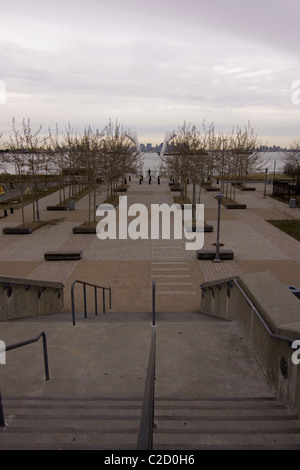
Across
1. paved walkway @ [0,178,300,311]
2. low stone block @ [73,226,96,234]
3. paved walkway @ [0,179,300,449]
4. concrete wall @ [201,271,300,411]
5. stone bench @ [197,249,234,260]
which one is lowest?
paved walkway @ [0,178,300,311]

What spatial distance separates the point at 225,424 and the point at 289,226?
1920 centimetres

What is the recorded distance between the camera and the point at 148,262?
48.8 ft

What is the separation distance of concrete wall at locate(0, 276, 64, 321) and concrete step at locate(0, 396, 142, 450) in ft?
15.6

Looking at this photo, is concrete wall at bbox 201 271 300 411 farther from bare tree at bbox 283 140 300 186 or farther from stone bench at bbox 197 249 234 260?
bare tree at bbox 283 140 300 186

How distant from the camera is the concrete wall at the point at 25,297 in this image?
9024 mm

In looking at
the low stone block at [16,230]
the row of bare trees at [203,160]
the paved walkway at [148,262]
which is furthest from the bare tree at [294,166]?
the low stone block at [16,230]

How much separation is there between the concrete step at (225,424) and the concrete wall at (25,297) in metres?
5.69

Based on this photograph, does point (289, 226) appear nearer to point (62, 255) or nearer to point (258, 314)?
point (62, 255)

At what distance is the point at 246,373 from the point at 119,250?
11.8 metres

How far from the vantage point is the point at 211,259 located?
15.3 metres

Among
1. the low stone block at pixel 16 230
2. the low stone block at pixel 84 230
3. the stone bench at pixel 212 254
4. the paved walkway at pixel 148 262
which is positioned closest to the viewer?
the paved walkway at pixel 148 262

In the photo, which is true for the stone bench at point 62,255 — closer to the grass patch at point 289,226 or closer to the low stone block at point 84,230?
the low stone block at point 84,230

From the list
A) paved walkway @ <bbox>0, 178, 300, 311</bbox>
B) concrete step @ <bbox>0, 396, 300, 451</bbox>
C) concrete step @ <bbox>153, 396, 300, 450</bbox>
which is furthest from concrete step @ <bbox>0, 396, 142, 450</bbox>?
paved walkway @ <bbox>0, 178, 300, 311</bbox>

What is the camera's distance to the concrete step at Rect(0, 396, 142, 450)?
139 inches
